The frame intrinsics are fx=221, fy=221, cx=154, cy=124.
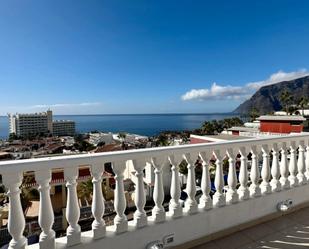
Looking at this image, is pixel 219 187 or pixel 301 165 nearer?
pixel 219 187

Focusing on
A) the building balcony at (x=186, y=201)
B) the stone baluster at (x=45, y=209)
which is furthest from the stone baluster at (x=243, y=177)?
the stone baluster at (x=45, y=209)

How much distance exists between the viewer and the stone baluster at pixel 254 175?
2240 mm

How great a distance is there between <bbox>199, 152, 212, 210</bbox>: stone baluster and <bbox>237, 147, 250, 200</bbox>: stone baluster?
422 mm

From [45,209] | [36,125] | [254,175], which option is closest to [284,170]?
[254,175]

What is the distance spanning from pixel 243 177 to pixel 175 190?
0.83m

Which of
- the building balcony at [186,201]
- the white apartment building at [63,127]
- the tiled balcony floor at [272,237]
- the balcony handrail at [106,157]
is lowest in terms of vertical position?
the white apartment building at [63,127]

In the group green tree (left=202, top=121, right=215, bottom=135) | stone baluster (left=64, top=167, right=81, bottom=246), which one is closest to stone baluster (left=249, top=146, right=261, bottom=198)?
stone baluster (left=64, top=167, right=81, bottom=246)

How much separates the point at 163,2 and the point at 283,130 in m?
27.3

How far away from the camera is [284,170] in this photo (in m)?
2.54

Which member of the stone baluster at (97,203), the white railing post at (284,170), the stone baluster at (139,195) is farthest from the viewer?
the white railing post at (284,170)

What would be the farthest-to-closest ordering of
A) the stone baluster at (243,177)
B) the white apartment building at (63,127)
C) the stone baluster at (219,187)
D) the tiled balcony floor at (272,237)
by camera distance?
the white apartment building at (63,127) → the stone baluster at (243,177) → the stone baluster at (219,187) → the tiled balcony floor at (272,237)

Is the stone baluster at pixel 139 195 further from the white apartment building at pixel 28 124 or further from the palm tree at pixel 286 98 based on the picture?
the white apartment building at pixel 28 124

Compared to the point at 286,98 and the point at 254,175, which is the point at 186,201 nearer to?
the point at 254,175

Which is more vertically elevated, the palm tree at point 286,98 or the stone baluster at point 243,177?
the palm tree at point 286,98
